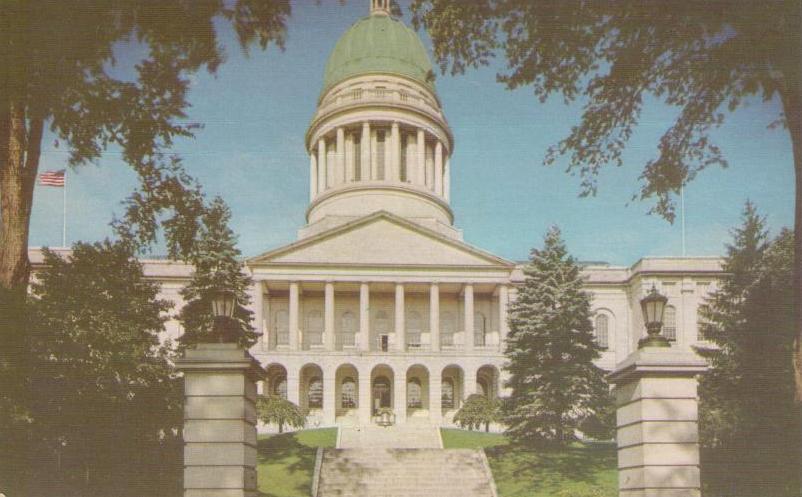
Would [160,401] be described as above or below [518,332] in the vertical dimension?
below

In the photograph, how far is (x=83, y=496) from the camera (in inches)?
818

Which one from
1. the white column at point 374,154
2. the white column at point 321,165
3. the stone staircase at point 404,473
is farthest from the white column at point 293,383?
the stone staircase at point 404,473

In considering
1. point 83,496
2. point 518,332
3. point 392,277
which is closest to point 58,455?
point 83,496

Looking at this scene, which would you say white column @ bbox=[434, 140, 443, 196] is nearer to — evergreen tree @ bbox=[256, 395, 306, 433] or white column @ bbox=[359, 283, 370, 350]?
white column @ bbox=[359, 283, 370, 350]

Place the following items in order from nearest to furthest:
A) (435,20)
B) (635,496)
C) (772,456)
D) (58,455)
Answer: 1. (635,496)
2. (435,20)
3. (58,455)
4. (772,456)

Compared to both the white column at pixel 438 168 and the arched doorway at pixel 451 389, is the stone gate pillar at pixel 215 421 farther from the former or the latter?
the white column at pixel 438 168

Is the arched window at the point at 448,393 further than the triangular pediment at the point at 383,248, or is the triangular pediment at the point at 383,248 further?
the arched window at the point at 448,393

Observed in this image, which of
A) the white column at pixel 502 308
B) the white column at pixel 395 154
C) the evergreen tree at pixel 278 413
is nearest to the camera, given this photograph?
the evergreen tree at pixel 278 413

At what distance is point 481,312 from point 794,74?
4605 cm

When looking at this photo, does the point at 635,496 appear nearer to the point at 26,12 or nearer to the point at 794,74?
the point at 794,74

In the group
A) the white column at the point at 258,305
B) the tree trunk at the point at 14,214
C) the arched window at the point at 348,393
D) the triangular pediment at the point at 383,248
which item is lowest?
the arched window at the point at 348,393

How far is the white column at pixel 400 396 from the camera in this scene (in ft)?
174

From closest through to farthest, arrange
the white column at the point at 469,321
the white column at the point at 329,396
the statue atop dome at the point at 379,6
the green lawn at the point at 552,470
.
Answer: the statue atop dome at the point at 379,6 → the green lawn at the point at 552,470 → the white column at the point at 329,396 → the white column at the point at 469,321

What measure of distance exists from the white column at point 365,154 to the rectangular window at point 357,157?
0.27 m
